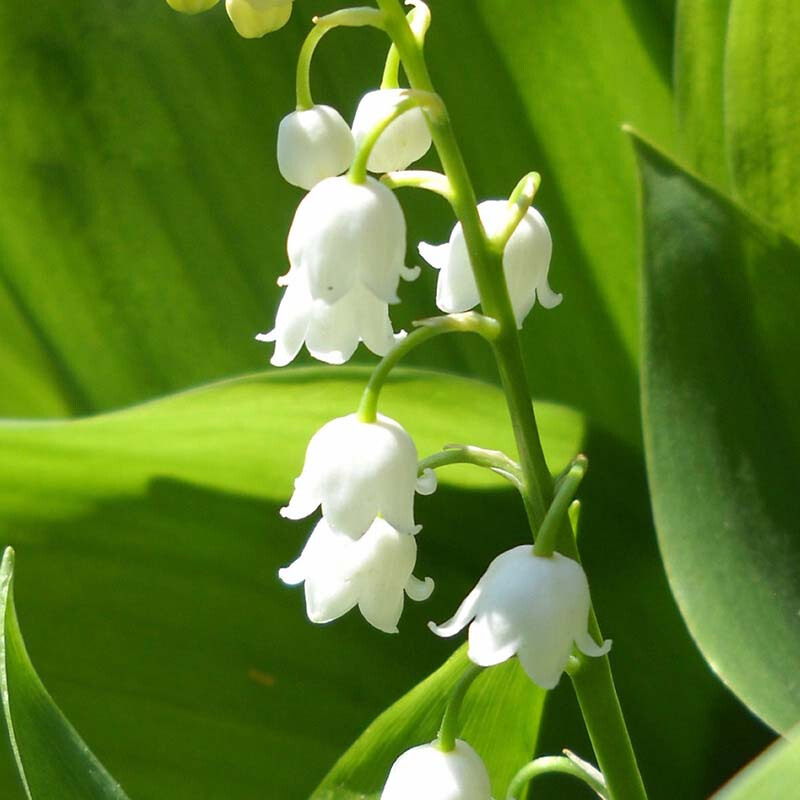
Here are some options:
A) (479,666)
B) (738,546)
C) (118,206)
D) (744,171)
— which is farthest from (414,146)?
(118,206)

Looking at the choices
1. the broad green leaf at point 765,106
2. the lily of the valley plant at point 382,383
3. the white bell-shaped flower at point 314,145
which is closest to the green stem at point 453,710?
the lily of the valley plant at point 382,383

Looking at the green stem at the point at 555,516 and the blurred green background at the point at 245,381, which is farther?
the blurred green background at the point at 245,381

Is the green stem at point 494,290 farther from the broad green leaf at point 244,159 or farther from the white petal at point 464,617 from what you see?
the broad green leaf at point 244,159

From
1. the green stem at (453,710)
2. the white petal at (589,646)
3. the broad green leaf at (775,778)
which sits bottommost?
the green stem at (453,710)

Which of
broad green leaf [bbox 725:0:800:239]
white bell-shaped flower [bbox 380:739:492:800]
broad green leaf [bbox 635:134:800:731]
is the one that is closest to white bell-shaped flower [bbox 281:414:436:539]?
white bell-shaped flower [bbox 380:739:492:800]

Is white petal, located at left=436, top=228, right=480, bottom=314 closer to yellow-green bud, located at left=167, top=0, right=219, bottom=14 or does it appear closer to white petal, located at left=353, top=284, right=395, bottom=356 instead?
white petal, located at left=353, top=284, right=395, bottom=356

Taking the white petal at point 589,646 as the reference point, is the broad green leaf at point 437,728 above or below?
below
